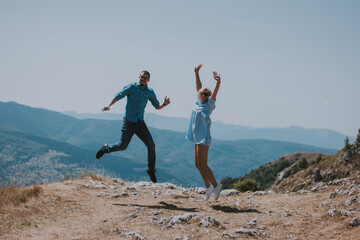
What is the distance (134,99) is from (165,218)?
12.8 ft

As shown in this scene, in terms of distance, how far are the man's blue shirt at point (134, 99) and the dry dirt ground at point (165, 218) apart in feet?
8.29

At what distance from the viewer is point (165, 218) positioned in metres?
6.31

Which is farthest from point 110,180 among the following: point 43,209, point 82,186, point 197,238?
point 197,238

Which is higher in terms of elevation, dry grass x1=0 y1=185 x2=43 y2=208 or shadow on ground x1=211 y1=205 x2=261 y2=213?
shadow on ground x1=211 y1=205 x2=261 y2=213

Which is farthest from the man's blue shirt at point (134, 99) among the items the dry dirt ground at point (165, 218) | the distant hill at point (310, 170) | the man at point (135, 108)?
the distant hill at point (310, 170)

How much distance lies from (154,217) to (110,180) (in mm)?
7138

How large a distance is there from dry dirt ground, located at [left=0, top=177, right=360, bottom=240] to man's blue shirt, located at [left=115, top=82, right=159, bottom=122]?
253 centimetres

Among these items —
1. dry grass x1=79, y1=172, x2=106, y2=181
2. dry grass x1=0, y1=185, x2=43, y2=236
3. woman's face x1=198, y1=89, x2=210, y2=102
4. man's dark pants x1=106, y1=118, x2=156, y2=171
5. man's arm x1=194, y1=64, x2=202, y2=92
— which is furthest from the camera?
dry grass x1=79, y1=172, x2=106, y2=181

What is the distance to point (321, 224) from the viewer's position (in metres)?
5.91

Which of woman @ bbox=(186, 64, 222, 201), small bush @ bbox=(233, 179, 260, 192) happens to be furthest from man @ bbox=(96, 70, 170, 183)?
small bush @ bbox=(233, 179, 260, 192)

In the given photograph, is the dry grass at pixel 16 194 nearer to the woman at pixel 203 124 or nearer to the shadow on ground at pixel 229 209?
the woman at pixel 203 124

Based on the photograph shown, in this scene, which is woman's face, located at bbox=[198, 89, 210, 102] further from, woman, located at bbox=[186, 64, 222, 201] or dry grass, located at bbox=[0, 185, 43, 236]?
dry grass, located at bbox=[0, 185, 43, 236]

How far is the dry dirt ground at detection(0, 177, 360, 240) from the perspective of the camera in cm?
560

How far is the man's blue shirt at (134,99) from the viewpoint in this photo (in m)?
8.98
